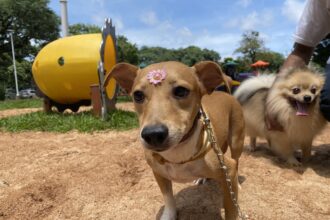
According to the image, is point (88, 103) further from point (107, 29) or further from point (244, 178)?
point (244, 178)

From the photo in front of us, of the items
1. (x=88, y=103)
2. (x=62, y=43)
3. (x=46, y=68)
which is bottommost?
(x=88, y=103)

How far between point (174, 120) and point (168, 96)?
16cm

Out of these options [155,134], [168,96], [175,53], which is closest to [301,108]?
[168,96]

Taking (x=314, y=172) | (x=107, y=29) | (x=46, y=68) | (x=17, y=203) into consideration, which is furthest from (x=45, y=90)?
(x=314, y=172)

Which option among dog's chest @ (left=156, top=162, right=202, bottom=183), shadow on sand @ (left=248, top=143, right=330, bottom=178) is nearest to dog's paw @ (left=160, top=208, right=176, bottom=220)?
dog's chest @ (left=156, top=162, right=202, bottom=183)

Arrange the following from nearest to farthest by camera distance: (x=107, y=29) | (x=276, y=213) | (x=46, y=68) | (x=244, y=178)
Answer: (x=276, y=213) < (x=244, y=178) < (x=107, y=29) < (x=46, y=68)

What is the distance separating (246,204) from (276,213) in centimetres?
21

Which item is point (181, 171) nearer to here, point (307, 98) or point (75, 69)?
point (307, 98)

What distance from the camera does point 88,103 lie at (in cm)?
813

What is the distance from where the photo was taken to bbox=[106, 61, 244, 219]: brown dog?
1802mm

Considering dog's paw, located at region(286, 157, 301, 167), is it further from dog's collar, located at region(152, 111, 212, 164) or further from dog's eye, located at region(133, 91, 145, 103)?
dog's eye, located at region(133, 91, 145, 103)

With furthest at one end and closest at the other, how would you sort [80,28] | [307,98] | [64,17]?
[80,28] < [64,17] < [307,98]

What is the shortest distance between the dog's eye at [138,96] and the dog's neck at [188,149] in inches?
12.5

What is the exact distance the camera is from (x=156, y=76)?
1999mm
